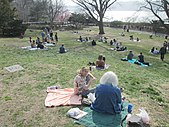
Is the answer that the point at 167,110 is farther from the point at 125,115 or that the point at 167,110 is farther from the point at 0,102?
the point at 0,102

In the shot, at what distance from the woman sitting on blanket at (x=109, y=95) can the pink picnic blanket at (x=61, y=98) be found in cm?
115

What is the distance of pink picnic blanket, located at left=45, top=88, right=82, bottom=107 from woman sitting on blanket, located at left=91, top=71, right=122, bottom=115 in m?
1.15

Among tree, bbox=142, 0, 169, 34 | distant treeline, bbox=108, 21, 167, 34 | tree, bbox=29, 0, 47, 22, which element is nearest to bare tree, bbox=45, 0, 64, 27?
tree, bbox=29, 0, 47, 22

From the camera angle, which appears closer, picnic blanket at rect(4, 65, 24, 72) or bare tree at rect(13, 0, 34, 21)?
picnic blanket at rect(4, 65, 24, 72)

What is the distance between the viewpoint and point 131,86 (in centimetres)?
905

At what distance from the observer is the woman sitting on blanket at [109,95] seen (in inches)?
223

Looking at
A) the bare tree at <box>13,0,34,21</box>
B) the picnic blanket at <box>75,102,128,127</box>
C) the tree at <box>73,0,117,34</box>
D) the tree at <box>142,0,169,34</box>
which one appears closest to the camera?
the picnic blanket at <box>75,102,128,127</box>

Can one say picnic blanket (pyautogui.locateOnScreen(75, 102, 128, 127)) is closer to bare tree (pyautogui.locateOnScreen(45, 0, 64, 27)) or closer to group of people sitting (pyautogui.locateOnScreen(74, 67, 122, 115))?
group of people sitting (pyautogui.locateOnScreen(74, 67, 122, 115))

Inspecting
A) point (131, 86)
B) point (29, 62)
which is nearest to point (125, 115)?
point (131, 86)

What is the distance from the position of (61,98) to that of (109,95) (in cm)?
211

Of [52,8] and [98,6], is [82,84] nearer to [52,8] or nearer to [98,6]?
[98,6]

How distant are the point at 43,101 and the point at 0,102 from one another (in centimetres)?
132

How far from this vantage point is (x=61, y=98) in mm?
7234

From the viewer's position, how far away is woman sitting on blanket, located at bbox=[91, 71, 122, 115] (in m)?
5.67
